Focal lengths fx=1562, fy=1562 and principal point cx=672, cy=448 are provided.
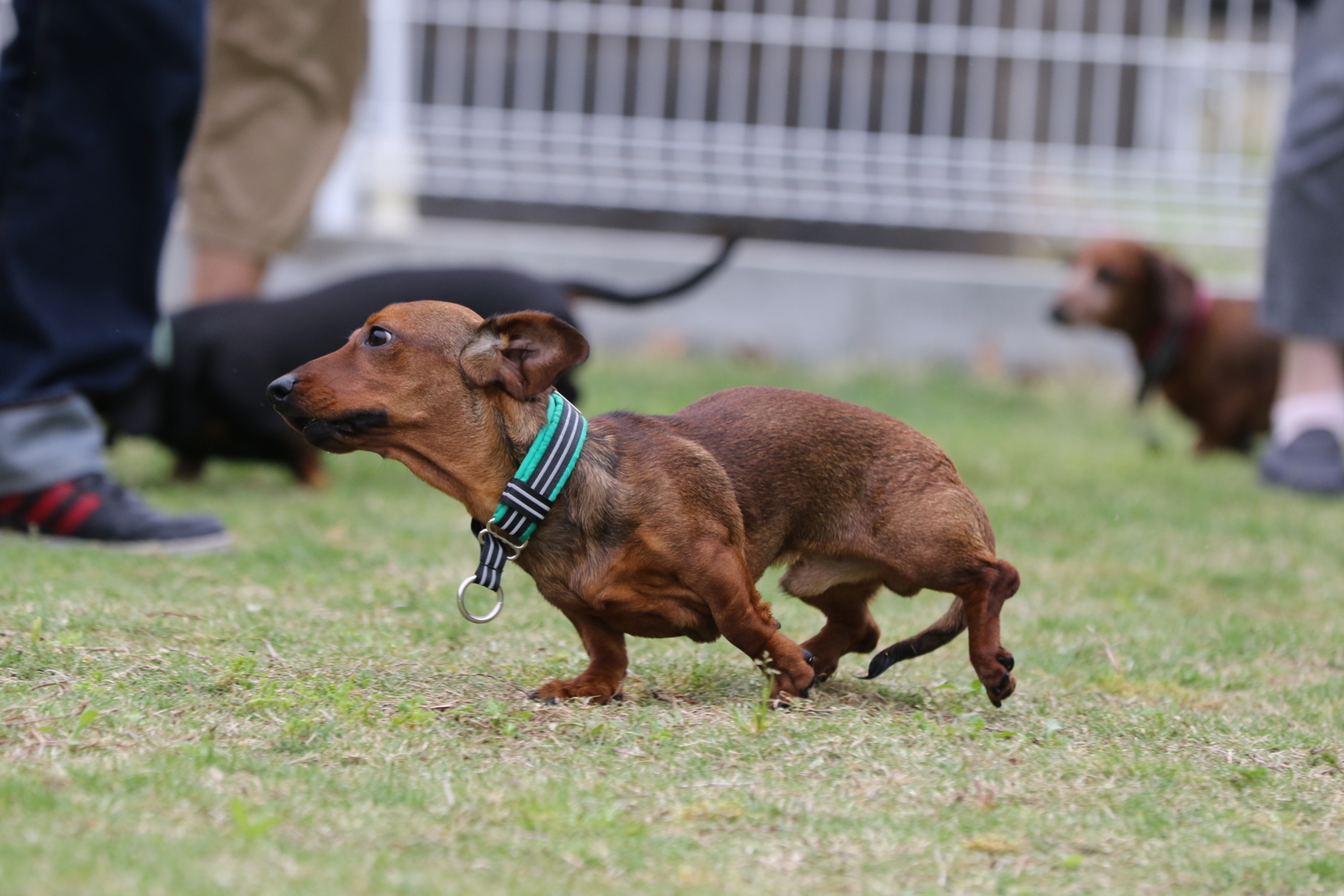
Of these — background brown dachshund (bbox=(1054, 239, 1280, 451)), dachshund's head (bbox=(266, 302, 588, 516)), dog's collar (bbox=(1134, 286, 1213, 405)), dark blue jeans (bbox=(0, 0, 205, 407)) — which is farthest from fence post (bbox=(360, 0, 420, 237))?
dachshund's head (bbox=(266, 302, 588, 516))

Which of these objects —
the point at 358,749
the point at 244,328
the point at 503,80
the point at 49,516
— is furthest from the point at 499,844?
the point at 503,80

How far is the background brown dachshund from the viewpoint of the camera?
711cm

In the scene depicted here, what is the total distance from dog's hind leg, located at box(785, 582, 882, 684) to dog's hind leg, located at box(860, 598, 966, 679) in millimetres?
91

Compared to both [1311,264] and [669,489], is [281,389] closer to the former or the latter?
[669,489]

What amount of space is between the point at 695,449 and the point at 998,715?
27.5 inches

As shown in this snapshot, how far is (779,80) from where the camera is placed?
9.68m

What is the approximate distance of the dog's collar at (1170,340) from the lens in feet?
23.6

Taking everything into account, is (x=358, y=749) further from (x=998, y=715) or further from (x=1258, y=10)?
(x=1258, y=10)

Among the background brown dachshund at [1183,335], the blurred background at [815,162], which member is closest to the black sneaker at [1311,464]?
the background brown dachshund at [1183,335]

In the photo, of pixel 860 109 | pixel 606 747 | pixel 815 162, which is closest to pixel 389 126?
pixel 815 162

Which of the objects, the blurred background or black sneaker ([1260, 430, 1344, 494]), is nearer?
black sneaker ([1260, 430, 1344, 494])

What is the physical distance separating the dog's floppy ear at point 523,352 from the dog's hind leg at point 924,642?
0.80 meters

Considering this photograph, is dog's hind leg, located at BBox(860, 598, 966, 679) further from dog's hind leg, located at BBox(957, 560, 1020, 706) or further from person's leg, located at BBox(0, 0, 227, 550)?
person's leg, located at BBox(0, 0, 227, 550)

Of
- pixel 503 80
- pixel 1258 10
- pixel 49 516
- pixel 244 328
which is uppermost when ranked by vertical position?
pixel 1258 10
